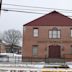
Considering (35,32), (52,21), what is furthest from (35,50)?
(52,21)

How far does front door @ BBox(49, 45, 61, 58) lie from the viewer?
49500mm

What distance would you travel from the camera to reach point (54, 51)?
49.8m

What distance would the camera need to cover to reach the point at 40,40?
50312 mm

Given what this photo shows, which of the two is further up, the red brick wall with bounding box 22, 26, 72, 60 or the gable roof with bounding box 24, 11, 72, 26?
the gable roof with bounding box 24, 11, 72, 26

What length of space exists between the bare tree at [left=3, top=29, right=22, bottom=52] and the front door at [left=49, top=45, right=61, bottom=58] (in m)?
54.5

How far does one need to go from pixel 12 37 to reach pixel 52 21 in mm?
56820

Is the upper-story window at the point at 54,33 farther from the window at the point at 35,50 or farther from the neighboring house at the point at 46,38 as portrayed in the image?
the window at the point at 35,50

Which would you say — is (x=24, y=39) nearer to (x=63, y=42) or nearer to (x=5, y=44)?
(x=63, y=42)

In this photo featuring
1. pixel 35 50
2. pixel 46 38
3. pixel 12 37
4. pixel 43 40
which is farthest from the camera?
pixel 12 37

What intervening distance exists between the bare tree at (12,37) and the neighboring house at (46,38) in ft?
175

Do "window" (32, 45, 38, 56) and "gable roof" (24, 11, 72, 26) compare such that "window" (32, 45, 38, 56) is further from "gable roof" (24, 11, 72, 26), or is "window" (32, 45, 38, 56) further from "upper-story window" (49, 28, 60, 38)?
"gable roof" (24, 11, 72, 26)

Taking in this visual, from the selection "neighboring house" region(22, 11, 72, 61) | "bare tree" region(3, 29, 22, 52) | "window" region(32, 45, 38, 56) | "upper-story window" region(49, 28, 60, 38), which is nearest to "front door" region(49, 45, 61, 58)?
"neighboring house" region(22, 11, 72, 61)

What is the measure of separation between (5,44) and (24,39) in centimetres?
6496

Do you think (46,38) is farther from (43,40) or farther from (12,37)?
(12,37)
